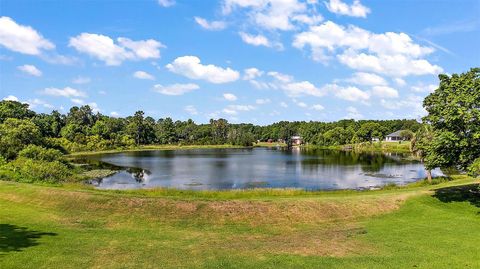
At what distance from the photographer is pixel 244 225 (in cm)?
2597

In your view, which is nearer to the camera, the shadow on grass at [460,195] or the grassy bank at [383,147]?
the shadow on grass at [460,195]

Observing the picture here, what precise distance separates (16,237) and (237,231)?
1221 centimetres

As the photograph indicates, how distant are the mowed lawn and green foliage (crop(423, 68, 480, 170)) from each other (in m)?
3.90

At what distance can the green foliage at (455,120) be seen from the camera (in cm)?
2756

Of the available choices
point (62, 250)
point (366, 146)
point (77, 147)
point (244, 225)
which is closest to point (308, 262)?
point (244, 225)

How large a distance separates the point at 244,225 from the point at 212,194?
53.1 feet

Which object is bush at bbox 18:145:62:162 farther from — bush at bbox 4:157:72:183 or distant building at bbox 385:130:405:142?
distant building at bbox 385:130:405:142

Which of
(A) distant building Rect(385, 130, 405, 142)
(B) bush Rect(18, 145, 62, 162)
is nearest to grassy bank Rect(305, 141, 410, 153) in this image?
(A) distant building Rect(385, 130, 405, 142)

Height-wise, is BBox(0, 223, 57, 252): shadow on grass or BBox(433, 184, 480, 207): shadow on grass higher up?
BBox(433, 184, 480, 207): shadow on grass

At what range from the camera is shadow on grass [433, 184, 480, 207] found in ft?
102

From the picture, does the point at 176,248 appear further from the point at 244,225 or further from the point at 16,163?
the point at 16,163

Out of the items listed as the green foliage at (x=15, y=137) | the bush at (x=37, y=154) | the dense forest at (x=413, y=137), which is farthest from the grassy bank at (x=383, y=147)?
the green foliage at (x=15, y=137)

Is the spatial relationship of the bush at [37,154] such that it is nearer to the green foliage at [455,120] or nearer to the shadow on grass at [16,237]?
the shadow on grass at [16,237]

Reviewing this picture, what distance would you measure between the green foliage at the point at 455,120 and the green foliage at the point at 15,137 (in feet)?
205
